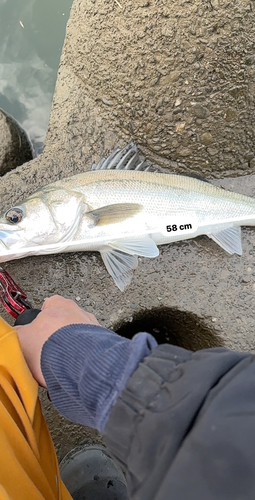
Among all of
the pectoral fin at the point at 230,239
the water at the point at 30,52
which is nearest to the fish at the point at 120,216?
the pectoral fin at the point at 230,239

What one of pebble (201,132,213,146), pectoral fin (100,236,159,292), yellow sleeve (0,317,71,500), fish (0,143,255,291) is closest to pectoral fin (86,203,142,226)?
fish (0,143,255,291)

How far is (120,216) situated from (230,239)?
2.59ft

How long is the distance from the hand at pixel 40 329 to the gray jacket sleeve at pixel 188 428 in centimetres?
64

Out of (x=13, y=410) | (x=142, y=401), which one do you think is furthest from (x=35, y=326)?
(x=142, y=401)

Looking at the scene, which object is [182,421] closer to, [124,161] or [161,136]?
[124,161]

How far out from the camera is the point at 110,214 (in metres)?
2.09

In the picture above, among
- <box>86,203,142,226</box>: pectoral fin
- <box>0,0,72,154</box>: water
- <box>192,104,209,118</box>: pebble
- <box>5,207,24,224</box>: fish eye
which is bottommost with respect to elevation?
<box>86,203,142,226</box>: pectoral fin

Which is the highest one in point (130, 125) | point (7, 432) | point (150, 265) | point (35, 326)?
point (130, 125)

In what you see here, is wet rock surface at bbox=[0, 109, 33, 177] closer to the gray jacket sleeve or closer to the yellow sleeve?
the yellow sleeve

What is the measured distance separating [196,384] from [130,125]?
1997 millimetres

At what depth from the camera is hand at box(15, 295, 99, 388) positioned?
1439mm

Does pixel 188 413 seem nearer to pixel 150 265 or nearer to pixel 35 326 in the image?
pixel 35 326

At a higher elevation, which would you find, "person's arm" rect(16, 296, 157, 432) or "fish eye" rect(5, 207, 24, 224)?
"fish eye" rect(5, 207, 24, 224)

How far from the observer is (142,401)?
839 mm
